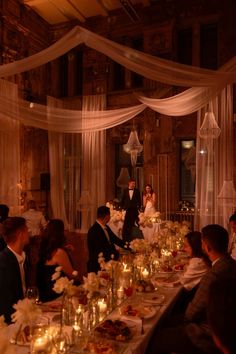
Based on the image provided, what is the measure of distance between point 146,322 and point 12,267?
48.6 inches

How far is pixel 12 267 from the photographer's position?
315cm

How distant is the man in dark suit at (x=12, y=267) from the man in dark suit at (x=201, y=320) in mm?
1310

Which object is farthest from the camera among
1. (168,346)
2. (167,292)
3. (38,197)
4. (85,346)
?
(38,197)

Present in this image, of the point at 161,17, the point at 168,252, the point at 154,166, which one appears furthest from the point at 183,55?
the point at 168,252

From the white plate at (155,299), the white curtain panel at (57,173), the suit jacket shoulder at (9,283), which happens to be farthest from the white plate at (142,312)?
the white curtain panel at (57,173)

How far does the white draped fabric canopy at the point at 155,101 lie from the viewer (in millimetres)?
4344

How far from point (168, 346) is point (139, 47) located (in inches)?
445

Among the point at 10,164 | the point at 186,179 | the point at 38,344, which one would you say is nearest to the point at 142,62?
the point at 38,344

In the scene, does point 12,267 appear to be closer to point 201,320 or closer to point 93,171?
point 201,320

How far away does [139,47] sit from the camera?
42.0ft

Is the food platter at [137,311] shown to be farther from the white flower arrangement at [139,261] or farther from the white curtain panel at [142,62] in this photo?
the white curtain panel at [142,62]

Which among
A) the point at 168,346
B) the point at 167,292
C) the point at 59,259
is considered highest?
the point at 59,259

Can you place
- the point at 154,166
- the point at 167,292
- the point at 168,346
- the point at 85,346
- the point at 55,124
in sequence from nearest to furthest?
the point at 85,346 < the point at 168,346 < the point at 167,292 < the point at 55,124 < the point at 154,166

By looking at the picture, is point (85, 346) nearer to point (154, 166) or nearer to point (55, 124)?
point (55, 124)
